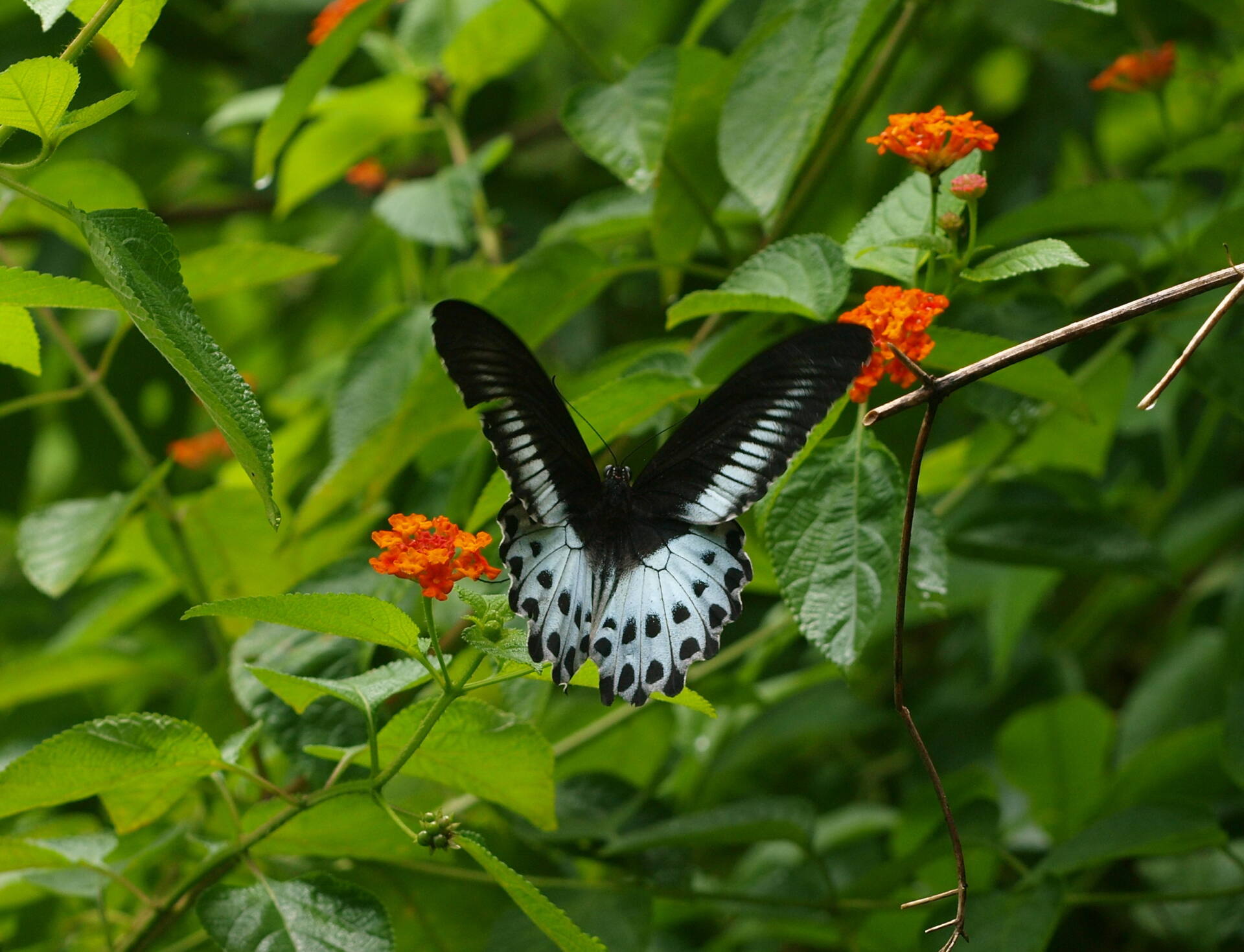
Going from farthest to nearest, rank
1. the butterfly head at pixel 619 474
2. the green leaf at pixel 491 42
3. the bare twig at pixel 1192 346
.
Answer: the green leaf at pixel 491 42
the butterfly head at pixel 619 474
the bare twig at pixel 1192 346

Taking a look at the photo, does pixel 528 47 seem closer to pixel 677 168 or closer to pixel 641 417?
pixel 677 168

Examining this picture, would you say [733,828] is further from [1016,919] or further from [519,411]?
[519,411]

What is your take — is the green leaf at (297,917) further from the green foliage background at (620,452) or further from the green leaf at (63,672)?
the green leaf at (63,672)

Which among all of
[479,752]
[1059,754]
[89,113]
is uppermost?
[89,113]

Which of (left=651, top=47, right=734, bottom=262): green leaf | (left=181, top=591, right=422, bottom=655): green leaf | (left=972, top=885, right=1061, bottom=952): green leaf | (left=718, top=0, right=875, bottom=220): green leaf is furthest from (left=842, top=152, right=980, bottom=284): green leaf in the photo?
(left=972, top=885, right=1061, bottom=952): green leaf

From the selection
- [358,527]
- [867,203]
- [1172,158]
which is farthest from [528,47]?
[1172,158]

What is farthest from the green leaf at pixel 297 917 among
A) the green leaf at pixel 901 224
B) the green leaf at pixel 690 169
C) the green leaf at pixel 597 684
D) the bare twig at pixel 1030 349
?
the green leaf at pixel 690 169

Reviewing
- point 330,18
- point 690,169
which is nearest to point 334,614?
point 690,169
